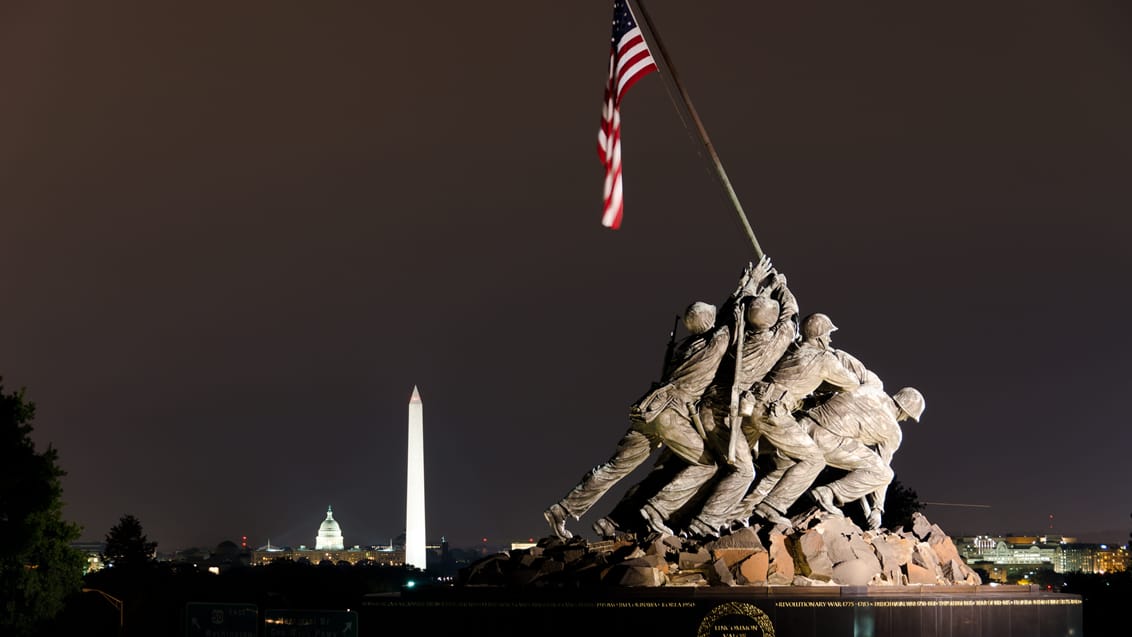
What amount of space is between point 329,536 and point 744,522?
15651cm

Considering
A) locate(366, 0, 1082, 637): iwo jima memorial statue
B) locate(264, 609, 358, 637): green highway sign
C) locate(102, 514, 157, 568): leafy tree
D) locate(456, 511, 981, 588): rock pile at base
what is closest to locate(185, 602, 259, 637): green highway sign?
locate(264, 609, 358, 637): green highway sign

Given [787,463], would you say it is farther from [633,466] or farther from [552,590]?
[552,590]

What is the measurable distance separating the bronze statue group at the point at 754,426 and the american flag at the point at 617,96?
2.27 metres

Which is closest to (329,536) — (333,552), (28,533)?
(333,552)

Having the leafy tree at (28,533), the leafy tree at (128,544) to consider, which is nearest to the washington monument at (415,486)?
the leafy tree at (128,544)

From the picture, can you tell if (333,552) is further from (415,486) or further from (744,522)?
(744,522)

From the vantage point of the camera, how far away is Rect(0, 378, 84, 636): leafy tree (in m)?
35.0

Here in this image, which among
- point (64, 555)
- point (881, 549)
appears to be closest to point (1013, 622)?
point (881, 549)

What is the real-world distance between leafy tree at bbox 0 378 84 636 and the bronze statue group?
12.3 m

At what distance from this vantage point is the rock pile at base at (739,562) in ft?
82.9

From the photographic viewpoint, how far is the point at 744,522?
2722cm

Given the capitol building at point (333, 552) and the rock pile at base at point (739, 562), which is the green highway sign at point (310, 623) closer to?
the rock pile at base at point (739, 562)

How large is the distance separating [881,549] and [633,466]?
459 centimetres

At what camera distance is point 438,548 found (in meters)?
149
